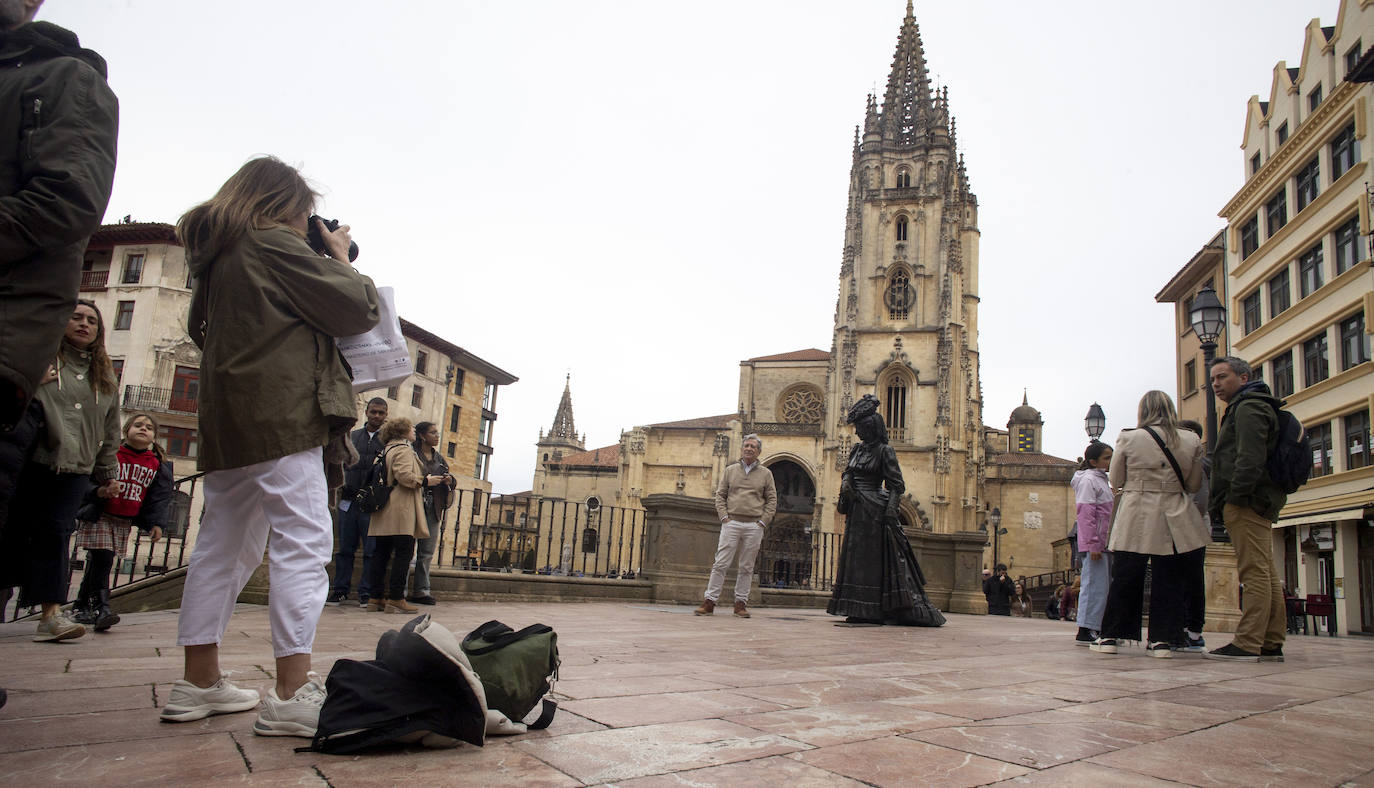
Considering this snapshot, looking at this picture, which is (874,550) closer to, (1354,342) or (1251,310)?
(1354,342)

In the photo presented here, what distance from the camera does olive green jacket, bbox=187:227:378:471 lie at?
8.15 feet

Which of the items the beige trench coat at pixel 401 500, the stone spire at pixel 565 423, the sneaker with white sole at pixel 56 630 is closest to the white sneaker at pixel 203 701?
the sneaker with white sole at pixel 56 630

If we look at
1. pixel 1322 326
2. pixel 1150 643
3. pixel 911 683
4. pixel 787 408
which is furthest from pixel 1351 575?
pixel 787 408

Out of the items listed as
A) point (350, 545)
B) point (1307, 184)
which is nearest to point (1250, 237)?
point (1307, 184)

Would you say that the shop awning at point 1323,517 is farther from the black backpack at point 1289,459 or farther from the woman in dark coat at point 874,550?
the black backpack at point 1289,459

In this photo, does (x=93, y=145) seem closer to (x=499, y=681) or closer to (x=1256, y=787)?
(x=499, y=681)

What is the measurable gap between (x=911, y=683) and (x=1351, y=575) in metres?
22.0

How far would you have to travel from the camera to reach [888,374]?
46219 millimetres

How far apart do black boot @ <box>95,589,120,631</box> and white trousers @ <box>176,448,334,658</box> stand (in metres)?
3.25

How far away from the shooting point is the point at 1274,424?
18.2ft

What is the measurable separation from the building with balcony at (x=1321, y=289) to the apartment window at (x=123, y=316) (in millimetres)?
41632

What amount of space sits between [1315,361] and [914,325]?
2466cm

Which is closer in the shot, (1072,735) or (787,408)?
(1072,735)

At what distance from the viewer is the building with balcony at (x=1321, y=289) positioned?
19.7m
